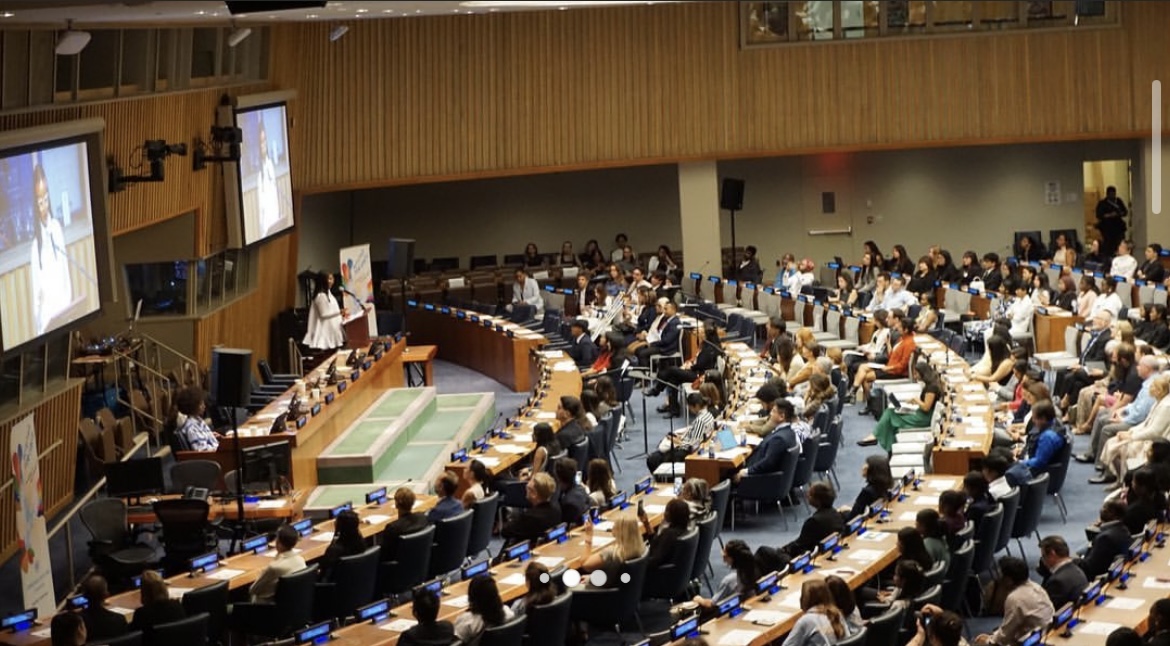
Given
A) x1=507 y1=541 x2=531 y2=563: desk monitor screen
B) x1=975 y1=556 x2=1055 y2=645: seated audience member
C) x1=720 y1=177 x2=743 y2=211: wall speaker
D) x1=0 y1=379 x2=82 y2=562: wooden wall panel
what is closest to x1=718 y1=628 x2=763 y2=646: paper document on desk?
x1=975 y1=556 x2=1055 y2=645: seated audience member

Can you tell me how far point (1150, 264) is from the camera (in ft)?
68.6

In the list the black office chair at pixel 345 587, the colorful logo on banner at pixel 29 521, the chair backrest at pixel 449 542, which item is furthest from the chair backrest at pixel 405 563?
the colorful logo on banner at pixel 29 521

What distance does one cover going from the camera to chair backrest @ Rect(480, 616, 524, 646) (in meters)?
8.82

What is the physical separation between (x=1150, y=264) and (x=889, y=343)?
4.58 m

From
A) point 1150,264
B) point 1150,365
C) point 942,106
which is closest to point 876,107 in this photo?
→ point 942,106

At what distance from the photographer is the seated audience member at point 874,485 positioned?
11484 mm

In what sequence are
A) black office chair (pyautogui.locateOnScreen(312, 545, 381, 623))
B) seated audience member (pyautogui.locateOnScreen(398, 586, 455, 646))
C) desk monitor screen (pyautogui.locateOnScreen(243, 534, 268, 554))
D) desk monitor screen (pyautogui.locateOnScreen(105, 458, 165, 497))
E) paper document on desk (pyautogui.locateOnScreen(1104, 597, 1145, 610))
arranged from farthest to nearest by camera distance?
1. desk monitor screen (pyautogui.locateOnScreen(105, 458, 165, 497))
2. desk monitor screen (pyautogui.locateOnScreen(243, 534, 268, 554))
3. black office chair (pyautogui.locateOnScreen(312, 545, 381, 623))
4. paper document on desk (pyautogui.locateOnScreen(1104, 597, 1145, 610))
5. seated audience member (pyautogui.locateOnScreen(398, 586, 455, 646))

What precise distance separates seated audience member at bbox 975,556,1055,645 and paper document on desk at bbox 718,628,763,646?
1214 mm

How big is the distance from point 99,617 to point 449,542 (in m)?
2.93

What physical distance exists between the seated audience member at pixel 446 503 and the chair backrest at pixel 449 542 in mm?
116

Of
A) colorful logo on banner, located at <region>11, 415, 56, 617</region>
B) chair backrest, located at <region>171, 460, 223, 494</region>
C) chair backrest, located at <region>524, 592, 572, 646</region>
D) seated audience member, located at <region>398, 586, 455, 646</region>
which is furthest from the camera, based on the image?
chair backrest, located at <region>171, 460, 223, 494</region>

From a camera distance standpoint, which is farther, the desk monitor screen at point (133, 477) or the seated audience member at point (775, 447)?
the seated audience member at point (775, 447)

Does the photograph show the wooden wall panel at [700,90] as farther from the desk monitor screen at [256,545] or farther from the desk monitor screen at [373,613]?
the desk monitor screen at [373,613]

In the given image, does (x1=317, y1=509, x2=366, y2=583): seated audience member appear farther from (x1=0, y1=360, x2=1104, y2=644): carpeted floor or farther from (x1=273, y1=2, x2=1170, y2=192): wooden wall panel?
(x1=273, y1=2, x2=1170, y2=192): wooden wall panel
